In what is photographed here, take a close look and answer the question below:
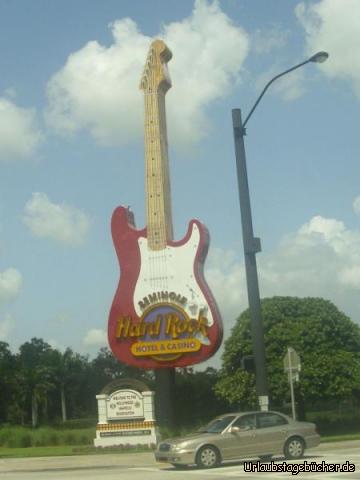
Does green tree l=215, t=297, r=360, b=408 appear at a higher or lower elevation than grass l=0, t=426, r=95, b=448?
higher

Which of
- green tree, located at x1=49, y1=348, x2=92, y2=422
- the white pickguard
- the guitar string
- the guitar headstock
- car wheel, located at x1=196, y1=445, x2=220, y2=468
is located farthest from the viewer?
green tree, located at x1=49, y1=348, x2=92, y2=422

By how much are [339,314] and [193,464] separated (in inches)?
1067

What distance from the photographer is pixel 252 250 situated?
74.3 feet

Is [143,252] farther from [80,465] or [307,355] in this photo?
[80,465]

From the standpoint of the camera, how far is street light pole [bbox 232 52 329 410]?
22.0 m

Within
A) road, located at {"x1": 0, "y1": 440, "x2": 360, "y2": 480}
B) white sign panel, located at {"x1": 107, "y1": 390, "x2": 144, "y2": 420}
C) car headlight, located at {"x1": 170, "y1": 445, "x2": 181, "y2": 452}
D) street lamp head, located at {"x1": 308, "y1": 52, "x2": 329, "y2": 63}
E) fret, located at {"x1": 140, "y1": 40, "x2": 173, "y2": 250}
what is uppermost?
fret, located at {"x1": 140, "y1": 40, "x2": 173, "y2": 250}

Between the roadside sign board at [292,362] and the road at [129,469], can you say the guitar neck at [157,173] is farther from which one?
the roadside sign board at [292,362]

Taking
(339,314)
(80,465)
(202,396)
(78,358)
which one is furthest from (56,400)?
(80,465)

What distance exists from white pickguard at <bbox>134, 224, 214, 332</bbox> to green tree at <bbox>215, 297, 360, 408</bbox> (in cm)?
557

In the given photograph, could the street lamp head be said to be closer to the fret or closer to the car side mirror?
the car side mirror

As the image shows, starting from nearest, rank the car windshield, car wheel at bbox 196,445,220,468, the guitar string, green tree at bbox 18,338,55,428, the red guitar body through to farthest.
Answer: car wheel at bbox 196,445,220,468, the car windshield, the red guitar body, the guitar string, green tree at bbox 18,338,55,428

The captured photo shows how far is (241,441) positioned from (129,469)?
12.5 feet

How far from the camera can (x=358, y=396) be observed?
43.6m

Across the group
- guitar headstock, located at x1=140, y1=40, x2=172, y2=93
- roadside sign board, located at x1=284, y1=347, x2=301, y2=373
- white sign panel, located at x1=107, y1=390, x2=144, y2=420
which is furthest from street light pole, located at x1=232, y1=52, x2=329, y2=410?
guitar headstock, located at x1=140, y1=40, x2=172, y2=93
